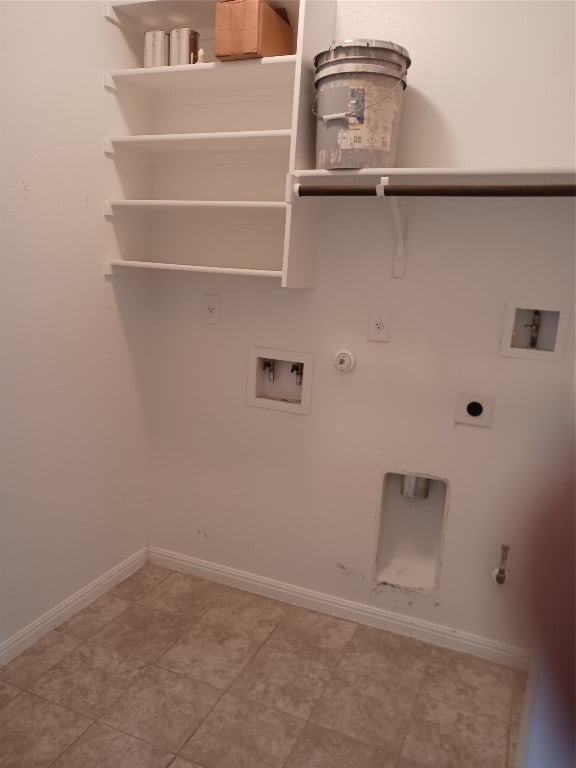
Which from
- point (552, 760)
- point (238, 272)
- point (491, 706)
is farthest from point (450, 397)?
point (552, 760)

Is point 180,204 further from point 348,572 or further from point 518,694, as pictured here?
point 518,694

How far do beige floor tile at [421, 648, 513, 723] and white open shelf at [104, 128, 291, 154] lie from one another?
191cm

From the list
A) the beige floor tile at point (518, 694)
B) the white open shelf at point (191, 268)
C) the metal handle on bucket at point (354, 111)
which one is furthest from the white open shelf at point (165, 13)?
the beige floor tile at point (518, 694)

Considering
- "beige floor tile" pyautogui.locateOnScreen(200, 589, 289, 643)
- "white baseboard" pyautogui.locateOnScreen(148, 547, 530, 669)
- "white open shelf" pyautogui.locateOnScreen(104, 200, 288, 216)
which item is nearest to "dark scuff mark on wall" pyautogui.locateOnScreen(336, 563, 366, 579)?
"white baseboard" pyautogui.locateOnScreen(148, 547, 530, 669)

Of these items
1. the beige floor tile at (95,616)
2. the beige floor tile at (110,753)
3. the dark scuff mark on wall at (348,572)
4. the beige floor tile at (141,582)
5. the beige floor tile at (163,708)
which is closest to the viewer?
the beige floor tile at (110,753)

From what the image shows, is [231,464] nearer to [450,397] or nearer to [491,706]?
[450,397]

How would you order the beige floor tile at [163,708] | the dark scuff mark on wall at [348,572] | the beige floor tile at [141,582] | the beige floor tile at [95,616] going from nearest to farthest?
the beige floor tile at [163,708], the beige floor tile at [95,616], the dark scuff mark on wall at [348,572], the beige floor tile at [141,582]

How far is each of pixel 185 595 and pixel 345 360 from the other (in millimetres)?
1211

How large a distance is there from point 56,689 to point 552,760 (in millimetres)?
1759

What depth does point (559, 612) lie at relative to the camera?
1.72 feet

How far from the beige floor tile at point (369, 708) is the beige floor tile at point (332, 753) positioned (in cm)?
3

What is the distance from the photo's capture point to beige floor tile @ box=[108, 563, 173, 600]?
7.80 ft

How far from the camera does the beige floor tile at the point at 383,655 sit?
78.7 inches

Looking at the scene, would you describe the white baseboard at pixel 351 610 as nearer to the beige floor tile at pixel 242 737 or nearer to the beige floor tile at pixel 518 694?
the beige floor tile at pixel 518 694
